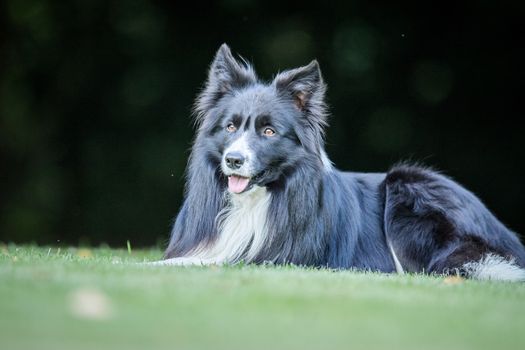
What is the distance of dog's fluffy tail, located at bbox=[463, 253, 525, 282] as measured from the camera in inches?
236

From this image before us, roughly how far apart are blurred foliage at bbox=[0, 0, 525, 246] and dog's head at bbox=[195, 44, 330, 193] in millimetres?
4130

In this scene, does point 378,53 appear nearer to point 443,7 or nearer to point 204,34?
point 443,7

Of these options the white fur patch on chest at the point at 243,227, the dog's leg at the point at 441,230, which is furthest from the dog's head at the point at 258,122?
the dog's leg at the point at 441,230

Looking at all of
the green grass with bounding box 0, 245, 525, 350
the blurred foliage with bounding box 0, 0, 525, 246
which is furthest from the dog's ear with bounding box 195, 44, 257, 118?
the blurred foliage with bounding box 0, 0, 525, 246

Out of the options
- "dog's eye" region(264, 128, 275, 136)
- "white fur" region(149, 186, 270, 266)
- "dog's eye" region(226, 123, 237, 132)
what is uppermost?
"dog's eye" region(226, 123, 237, 132)

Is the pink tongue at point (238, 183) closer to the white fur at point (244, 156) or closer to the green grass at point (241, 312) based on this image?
the white fur at point (244, 156)

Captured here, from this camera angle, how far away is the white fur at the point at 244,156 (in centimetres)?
586

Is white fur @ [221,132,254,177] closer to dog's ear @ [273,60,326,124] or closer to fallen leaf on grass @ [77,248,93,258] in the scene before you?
dog's ear @ [273,60,326,124]

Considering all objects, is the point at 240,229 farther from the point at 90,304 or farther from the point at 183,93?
the point at 183,93

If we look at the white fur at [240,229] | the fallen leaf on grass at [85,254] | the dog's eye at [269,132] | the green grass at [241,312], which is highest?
the dog's eye at [269,132]

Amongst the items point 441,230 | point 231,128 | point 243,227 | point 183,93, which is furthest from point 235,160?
point 183,93

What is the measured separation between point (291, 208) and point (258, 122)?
68cm

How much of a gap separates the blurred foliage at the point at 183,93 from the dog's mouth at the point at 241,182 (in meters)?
4.62

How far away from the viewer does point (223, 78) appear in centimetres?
648
